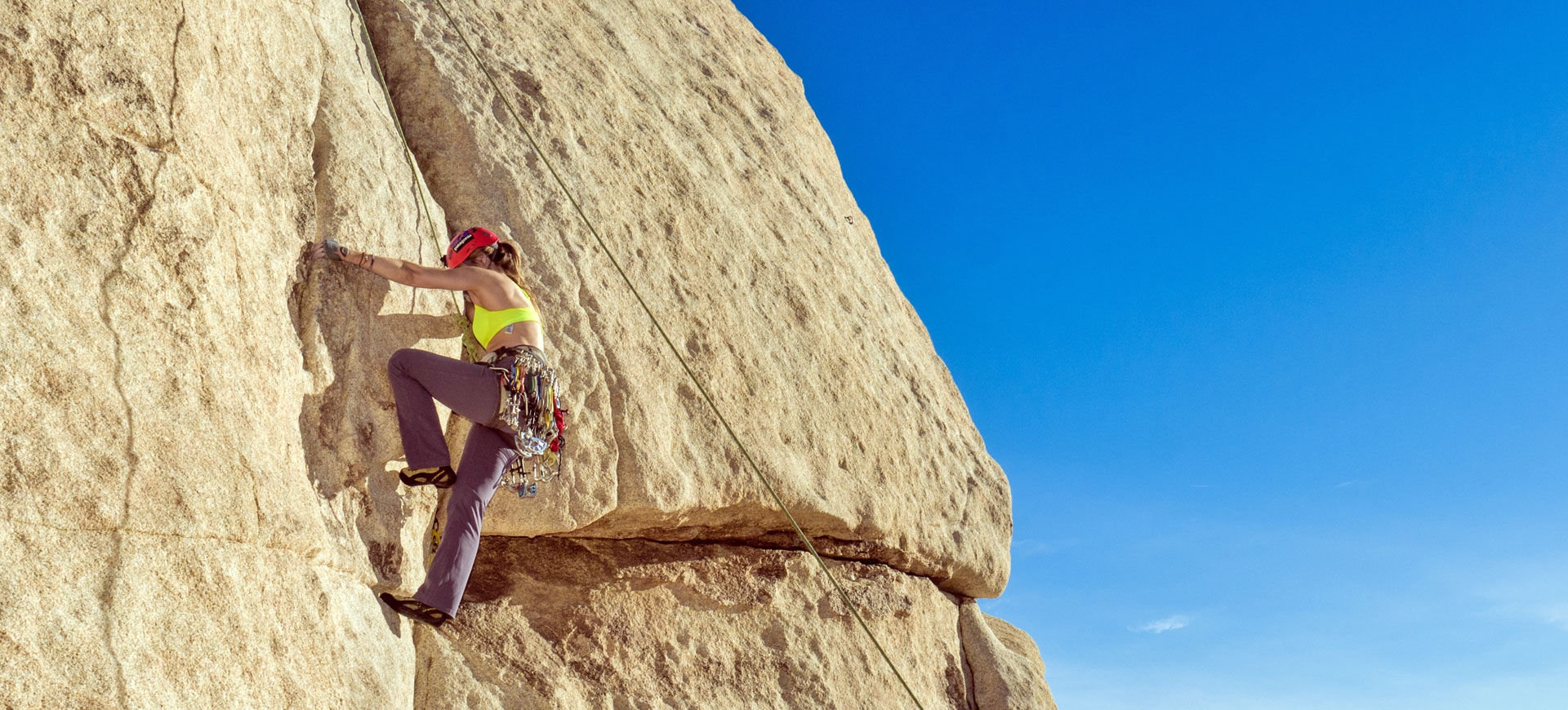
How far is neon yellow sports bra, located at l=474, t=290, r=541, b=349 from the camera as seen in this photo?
4621 millimetres

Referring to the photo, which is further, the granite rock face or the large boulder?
the large boulder

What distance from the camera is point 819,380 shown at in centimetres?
666

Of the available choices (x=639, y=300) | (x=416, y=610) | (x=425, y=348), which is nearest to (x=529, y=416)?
(x=425, y=348)

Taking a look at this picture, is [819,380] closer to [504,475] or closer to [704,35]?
[504,475]

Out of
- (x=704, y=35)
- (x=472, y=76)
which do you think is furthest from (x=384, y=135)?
(x=704, y=35)

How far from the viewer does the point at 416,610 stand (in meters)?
4.19

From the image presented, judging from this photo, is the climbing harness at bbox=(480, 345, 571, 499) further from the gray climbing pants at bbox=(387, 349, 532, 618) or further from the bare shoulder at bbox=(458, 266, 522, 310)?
the bare shoulder at bbox=(458, 266, 522, 310)

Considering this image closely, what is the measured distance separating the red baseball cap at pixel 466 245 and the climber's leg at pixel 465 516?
0.74m

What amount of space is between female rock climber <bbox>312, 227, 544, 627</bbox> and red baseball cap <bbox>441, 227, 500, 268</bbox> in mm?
121

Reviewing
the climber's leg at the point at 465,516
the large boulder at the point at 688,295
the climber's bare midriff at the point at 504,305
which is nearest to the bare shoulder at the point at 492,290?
the climber's bare midriff at the point at 504,305

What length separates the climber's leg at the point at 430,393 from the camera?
4.29 meters

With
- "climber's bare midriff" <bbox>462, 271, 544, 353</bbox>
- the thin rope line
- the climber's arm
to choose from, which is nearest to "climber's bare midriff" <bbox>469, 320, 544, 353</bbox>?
"climber's bare midriff" <bbox>462, 271, 544, 353</bbox>

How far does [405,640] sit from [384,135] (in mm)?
2273

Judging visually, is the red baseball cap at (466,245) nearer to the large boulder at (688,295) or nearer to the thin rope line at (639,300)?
the large boulder at (688,295)
